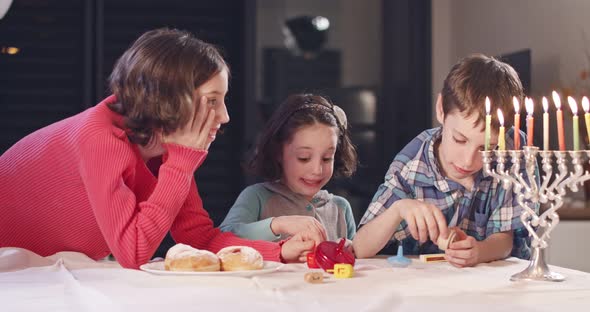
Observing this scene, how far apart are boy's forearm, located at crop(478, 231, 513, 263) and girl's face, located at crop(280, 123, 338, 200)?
0.56 metres

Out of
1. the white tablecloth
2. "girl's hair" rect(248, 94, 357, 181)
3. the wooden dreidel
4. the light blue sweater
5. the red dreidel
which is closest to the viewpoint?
the white tablecloth

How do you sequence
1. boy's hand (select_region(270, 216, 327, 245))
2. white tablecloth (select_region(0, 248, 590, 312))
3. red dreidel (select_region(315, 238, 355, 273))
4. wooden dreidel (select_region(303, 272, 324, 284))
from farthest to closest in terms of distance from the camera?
boy's hand (select_region(270, 216, 327, 245)), red dreidel (select_region(315, 238, 355, 273)), wooden dreidel (select_region(303, 272, 324, 284)), white tablecloth (select_region(0, 248, 590, 312))

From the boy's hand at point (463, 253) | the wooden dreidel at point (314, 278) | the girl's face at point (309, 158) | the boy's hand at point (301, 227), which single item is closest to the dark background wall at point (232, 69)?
the girl's face at point (309, 158)

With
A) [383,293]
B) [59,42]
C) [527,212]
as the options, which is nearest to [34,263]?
[383,293]

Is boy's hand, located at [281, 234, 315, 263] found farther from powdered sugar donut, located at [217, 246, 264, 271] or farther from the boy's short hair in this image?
the boy's short hair

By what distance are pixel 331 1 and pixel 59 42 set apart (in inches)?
61.4

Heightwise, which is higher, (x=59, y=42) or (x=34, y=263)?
(x=59, y=42)

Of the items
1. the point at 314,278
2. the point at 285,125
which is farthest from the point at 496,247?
the point at 285,125

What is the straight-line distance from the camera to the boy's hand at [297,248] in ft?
5.38

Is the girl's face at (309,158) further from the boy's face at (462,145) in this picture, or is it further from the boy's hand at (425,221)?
the boy's hand at (425,221)

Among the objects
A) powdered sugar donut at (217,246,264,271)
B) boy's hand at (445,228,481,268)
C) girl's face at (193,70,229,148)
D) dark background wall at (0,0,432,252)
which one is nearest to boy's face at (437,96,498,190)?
boy's hand at (445,228,481,268)

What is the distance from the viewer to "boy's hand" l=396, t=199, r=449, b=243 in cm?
156

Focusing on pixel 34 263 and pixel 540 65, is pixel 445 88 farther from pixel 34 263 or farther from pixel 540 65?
pixel 540 65

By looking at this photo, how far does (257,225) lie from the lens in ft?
6.25
